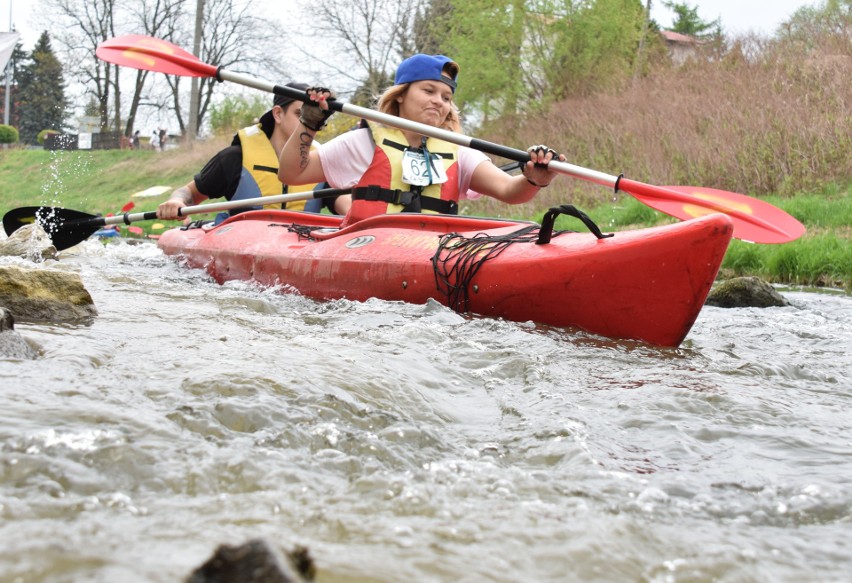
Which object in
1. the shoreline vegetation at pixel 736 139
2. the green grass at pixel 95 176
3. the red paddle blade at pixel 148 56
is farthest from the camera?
the green grass at pixel 95 176

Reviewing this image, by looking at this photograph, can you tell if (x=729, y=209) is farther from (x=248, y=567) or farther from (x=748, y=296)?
(x=248, y=567)

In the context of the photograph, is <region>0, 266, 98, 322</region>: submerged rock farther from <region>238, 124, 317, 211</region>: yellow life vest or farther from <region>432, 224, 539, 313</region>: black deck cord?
<region>238, 124, 317, 211</region>: yellow life vest

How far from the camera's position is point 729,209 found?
4250mm

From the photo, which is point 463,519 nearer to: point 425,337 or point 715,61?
point 425,337

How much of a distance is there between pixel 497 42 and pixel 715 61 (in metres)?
5.28

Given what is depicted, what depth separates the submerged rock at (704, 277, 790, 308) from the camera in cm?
550

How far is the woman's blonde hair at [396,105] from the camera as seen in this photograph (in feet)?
16.5

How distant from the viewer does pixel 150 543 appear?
1.39 m

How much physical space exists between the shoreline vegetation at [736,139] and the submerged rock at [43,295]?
5318 millimetres

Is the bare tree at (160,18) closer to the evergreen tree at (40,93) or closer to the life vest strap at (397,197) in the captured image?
the evergreen tree at (40,93)

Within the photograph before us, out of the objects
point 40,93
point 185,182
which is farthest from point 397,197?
point 40,93

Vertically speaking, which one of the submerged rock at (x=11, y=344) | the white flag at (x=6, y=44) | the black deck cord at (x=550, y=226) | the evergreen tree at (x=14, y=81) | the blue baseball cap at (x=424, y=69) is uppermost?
the evergreen tree at (x=14, y=81)

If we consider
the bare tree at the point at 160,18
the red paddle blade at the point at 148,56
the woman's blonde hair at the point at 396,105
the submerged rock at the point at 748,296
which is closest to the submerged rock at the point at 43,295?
the woman's blonde hair at the point at 396,105

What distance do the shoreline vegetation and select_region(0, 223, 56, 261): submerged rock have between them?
15.4 feet
